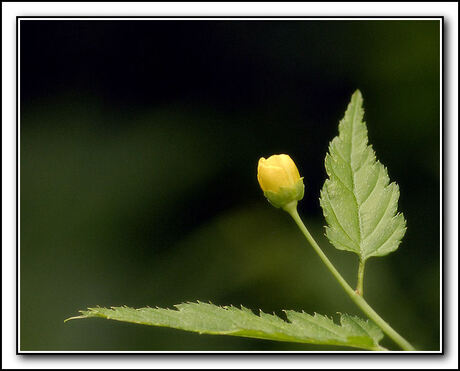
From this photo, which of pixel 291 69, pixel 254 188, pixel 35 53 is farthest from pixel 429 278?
pixel 35 53

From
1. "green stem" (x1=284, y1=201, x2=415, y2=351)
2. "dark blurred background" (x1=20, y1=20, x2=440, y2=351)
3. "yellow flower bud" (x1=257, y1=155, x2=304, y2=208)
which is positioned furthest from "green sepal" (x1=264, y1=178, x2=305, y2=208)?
"dark blurred background" (x1=20, y1=20, x2=440, y2=351)

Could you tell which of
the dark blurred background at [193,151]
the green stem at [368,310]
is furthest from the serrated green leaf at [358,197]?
the dark blurred background at [193,151]

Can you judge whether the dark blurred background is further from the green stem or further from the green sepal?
the green stem

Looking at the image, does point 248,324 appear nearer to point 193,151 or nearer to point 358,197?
point 358,197

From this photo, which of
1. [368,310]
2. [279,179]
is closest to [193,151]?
[279,179]

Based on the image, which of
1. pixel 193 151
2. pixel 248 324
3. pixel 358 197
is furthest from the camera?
pixel 193 151

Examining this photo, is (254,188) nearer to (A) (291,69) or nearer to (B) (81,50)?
(A) (291,69)
